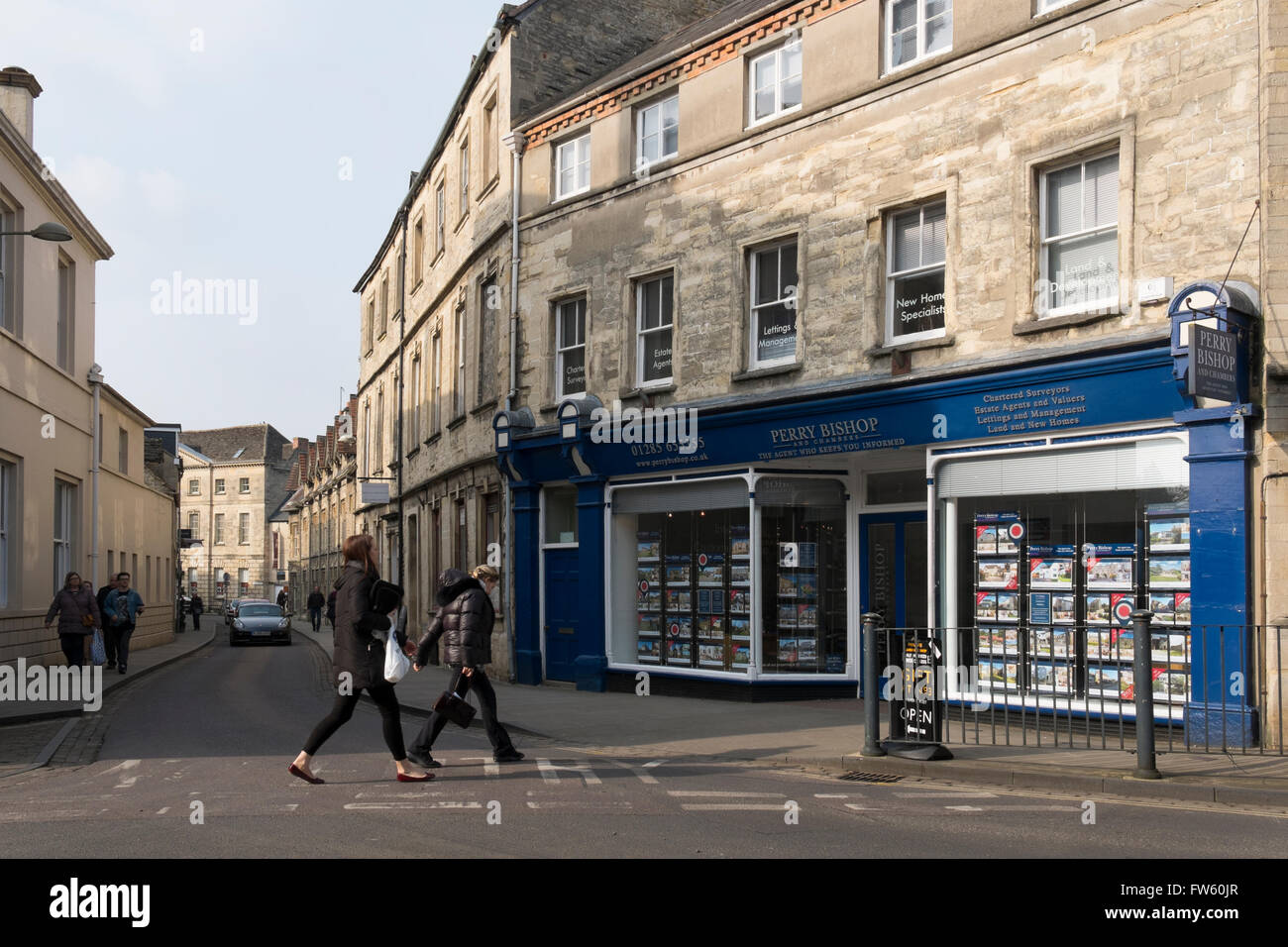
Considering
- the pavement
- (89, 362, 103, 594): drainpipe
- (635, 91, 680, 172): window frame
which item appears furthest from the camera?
(89, 362, 103, 594): drainpipe

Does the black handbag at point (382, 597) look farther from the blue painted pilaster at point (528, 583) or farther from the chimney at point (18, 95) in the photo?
the chimney at point (18, 95)

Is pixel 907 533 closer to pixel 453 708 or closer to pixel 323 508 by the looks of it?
pixel 453 708

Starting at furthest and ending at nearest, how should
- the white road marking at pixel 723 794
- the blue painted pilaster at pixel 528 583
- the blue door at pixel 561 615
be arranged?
the blue painted pilaster at pixel 528 583, the blue door at pixel 561 615, the white road marking at pixel 723 794

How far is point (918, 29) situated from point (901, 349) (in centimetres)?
372

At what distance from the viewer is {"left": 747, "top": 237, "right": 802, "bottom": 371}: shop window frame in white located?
1538 centimetres

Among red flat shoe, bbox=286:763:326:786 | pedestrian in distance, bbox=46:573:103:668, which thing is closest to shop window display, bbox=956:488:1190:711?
red flat shoe, bbox=286:763:326:786

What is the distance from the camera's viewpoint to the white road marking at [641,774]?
932 centimetres

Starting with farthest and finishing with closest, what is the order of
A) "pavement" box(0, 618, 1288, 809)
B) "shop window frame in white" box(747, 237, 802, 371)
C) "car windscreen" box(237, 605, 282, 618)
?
"car windscreen" box(237, 605, 282, 618) → "shop window frame in white" box(747, 237, 802, 371) → "pavement" box(0, 618, 1288, 809)

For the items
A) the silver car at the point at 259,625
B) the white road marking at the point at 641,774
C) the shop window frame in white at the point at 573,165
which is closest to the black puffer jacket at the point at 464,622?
the white road marking at the point at 641,774

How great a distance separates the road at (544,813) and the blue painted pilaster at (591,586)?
6.15 m

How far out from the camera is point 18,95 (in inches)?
874

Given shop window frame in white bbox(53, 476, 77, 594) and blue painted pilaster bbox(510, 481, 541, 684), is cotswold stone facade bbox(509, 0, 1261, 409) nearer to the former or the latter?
blue painted pilaster bbox(510, 481, 541, 684)

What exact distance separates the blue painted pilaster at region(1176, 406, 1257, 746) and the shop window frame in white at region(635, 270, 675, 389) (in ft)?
25.1

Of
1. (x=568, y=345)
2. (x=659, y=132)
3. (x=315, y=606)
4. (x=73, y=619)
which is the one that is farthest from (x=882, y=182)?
(x=315, y=606)
